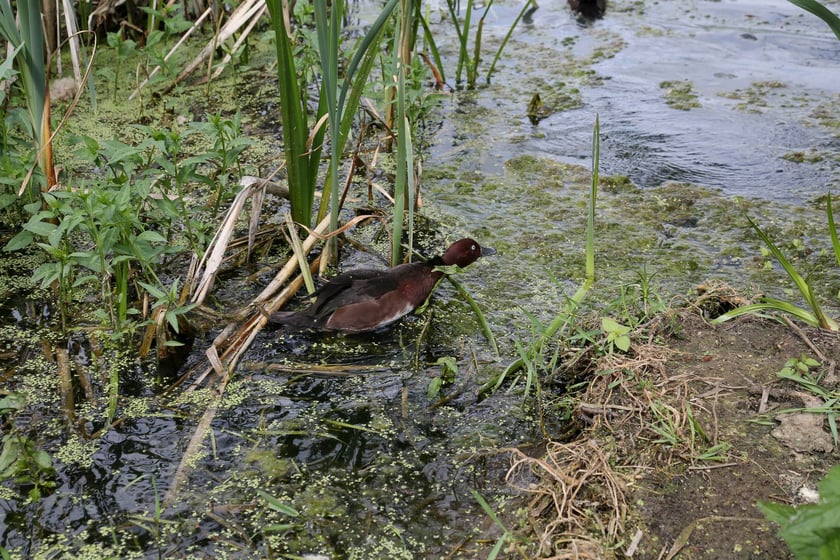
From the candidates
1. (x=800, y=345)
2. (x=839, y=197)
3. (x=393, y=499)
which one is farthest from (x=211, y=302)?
(x=839, y=197)

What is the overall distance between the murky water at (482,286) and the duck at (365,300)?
0.11 meters

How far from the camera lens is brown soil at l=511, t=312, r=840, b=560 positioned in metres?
2.36

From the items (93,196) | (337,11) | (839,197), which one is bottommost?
(839,197)

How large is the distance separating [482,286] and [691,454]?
5.44 ft

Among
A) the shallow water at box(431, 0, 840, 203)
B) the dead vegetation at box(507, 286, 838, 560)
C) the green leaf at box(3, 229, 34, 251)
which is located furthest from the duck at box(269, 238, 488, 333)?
the shallow water at box(431, 0, 840, 203)

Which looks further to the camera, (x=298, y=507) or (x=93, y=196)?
(x=93, y=196)

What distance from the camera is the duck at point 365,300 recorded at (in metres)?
3.63

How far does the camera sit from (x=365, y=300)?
3648 mm

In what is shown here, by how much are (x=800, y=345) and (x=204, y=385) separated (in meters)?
2.38

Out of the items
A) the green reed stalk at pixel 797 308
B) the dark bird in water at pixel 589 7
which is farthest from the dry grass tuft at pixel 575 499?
the dark bird in water at pixel 589 7

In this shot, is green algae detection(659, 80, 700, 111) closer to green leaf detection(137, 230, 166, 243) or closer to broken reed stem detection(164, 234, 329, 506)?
broken reed stem detection(164, 234, 329, 506)

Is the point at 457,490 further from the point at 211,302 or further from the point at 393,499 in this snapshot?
the point at 211,302

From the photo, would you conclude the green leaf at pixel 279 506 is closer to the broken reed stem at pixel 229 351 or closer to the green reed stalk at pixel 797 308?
the broken reed stem at pixel 229 351

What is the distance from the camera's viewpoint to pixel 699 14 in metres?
7.90
